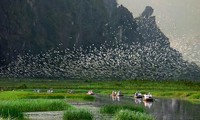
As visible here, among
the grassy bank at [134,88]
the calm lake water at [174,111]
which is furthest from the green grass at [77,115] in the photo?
the grassy bank at [134,88]

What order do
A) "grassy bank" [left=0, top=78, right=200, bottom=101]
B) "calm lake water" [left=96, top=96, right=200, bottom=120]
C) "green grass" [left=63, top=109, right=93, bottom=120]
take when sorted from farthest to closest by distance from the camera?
"grassy bank" [left=0, top=78, right=200, bottom=101] < "calm lake water" [left=96, top=96, right=200, bottom=120] < "green grass" [left=63, top=109, right=93, bottom=120]

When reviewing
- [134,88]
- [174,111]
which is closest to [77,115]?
[174,111]

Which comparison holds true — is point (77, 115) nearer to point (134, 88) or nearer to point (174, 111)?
point (174, 111)

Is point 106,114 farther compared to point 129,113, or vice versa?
point 106,114

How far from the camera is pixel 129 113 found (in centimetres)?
3681

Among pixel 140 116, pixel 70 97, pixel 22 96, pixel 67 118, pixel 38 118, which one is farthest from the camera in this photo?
pixel 70 97

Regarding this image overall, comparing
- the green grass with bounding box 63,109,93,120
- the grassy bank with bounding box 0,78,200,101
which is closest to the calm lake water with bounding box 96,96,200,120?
the green grass with bounding box 63,109,93,120

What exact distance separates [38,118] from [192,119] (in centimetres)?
1689

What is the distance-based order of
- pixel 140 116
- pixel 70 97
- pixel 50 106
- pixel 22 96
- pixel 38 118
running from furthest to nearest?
pixel 70 97
pixel 22 96
pixel 50 106
pixel 38 118
pixel 140 116

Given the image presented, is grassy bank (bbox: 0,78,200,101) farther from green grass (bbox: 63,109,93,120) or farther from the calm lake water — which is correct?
green grass (bbox: 63,109,93,120)

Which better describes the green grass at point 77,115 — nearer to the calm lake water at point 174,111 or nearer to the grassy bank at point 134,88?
the calm lake water at point 174,111

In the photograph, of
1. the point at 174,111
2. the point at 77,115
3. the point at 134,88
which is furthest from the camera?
the point at 134,88

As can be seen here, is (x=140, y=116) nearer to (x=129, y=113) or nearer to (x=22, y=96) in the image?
(x=129, y=113)

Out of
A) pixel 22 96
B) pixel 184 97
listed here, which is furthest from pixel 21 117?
→ pixel 184 97
